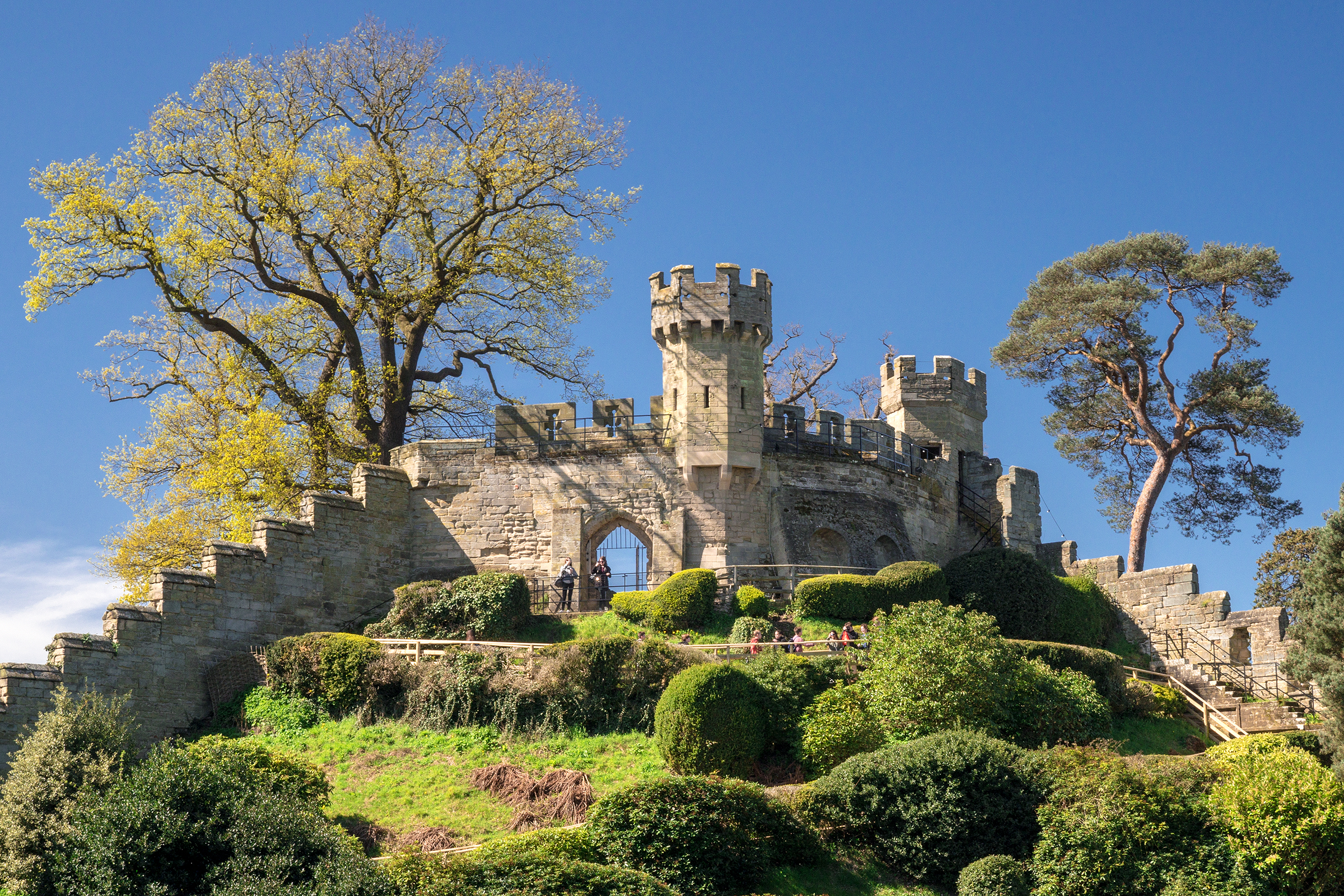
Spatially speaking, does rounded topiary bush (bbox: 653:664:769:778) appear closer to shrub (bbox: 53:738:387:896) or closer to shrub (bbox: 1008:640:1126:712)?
shrub (bbox: 53:738:387:896)

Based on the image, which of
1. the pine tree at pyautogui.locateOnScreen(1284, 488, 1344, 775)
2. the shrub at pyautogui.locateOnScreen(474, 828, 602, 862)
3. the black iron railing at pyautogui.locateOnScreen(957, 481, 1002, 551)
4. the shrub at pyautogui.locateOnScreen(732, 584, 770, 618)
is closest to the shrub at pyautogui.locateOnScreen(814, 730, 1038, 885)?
the shrub at pyautogui.locateOnScreen(474, 828, 602, 862)

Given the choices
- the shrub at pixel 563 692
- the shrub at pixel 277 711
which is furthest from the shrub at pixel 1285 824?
the shrub at pixel 277 711

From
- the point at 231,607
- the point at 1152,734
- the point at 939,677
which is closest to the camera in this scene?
the point at 939,677

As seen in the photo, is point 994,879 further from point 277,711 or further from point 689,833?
point 277,711

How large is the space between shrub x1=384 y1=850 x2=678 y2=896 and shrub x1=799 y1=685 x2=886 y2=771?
6841 millimetres

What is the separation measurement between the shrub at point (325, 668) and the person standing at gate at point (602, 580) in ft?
21.5

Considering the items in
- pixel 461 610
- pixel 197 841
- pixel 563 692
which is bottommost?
pixel 197 841

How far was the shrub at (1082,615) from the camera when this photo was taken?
116 feet

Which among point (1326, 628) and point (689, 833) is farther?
point (1326, 628)

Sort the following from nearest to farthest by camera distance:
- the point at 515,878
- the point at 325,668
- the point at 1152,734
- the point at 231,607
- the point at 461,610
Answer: the point at 515,878 < the point at 325,668 < the point at 1152,734 < the point at 231,607 < the point at 461,610

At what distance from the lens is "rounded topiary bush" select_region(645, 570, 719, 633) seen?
3284 centimetres

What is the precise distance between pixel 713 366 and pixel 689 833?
56.3 feet

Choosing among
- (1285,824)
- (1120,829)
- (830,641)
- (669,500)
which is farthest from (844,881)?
(669,500)

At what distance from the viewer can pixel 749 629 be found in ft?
104
